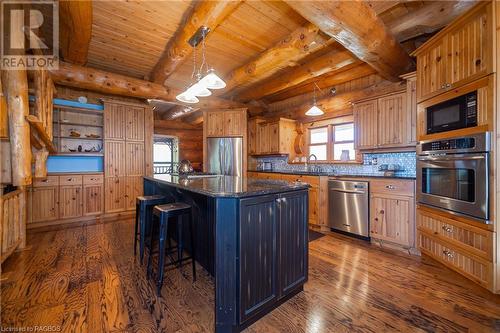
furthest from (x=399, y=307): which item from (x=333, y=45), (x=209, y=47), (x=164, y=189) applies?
(x=209, y=47)

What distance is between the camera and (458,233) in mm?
2049

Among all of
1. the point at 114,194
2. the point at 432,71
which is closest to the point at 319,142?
the point at 432,71

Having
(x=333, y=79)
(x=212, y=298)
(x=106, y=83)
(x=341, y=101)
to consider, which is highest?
(x=333, y=79)

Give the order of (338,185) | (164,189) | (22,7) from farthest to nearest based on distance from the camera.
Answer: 1. (338,185)
2. (164,189)
3. (22,7)

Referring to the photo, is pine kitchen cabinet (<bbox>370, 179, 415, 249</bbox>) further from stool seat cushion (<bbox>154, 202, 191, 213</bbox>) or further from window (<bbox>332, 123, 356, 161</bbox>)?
stool seat cushion (<bbox>154, 202, 191, 213</bbox>)

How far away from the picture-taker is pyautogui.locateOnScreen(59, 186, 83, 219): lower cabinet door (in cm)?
397

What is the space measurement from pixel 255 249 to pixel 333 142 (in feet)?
11.6

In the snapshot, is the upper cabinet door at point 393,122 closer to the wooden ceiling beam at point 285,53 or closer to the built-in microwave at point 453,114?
the built-in microwave at point 453,114

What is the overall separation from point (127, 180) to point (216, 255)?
404cm

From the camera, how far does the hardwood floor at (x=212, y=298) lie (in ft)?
5.12

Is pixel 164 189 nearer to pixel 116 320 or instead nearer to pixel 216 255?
pixel 116 320

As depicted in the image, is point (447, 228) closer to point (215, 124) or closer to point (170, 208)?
point (170, 208)

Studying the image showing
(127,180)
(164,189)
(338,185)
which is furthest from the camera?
(127,180)

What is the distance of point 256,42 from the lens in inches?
122
